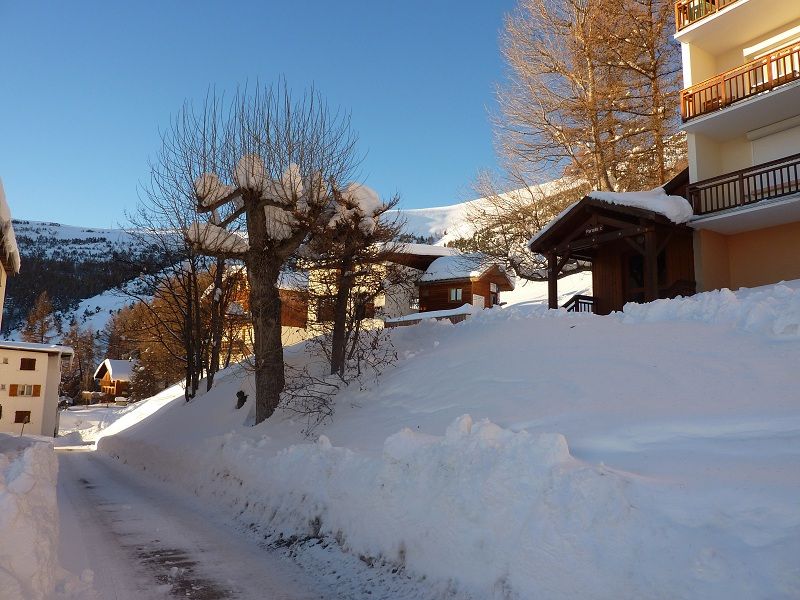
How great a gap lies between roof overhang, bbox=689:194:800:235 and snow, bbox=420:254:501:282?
1282 centimetres

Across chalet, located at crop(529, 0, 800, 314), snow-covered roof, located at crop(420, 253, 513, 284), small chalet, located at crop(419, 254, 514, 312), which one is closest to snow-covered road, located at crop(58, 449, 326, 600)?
chalet, located at crop(529, 0, 800, 314)

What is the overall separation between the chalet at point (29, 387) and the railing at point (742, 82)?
40.3 metres

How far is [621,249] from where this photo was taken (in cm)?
1986

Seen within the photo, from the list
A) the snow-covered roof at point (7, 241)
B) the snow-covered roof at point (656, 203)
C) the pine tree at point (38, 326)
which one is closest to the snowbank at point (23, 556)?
the snow-covered roof at point (7, 241)

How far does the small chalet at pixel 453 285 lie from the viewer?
33.2 m

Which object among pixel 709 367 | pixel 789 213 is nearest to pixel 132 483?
pixel 709 367

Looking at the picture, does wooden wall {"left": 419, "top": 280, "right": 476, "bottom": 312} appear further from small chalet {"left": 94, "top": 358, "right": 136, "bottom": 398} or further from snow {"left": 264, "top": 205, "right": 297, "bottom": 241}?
small chalet {"left": 94, "top": 358, "right": 136, "bottom": 398}

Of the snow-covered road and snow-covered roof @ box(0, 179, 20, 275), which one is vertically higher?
snow-covered roof @ box(0, 179, 20, 275)

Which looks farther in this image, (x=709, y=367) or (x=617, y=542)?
(x=709, y=367)

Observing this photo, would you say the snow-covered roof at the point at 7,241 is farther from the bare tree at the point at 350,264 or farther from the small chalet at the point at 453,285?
the small chalet at the point at 453,285

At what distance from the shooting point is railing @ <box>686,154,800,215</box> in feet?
52.7

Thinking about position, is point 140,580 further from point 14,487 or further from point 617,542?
point 617,542

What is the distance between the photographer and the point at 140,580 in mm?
5941

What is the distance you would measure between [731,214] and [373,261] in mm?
10375
